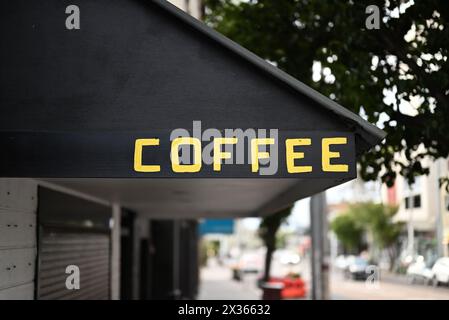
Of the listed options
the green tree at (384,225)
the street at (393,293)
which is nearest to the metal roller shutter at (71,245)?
the street at (393,293)

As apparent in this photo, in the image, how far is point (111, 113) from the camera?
4.74 meters

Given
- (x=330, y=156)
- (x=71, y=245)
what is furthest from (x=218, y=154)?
(x=71, y=245)

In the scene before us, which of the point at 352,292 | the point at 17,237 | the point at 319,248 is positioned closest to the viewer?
the point at 17,237

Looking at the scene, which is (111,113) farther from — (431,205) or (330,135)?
(431,205)

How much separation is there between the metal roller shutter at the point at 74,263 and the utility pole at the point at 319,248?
5454 mm

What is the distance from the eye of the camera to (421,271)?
33.2 meters

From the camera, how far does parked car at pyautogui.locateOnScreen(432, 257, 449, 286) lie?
2531 centimetres

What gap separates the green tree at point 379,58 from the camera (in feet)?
22.7

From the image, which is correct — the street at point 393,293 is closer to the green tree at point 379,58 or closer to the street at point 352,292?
the street at point 352,292

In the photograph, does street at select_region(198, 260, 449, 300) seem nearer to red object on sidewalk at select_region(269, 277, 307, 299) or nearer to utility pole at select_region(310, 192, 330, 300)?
red object on sidewalk at select_region(269, 277, 307, 299)

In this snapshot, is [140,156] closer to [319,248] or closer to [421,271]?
[319,248]

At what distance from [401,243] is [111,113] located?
47.2 meters

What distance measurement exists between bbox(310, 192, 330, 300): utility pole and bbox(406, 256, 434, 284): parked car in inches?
700

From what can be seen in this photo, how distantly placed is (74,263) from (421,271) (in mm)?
28265
